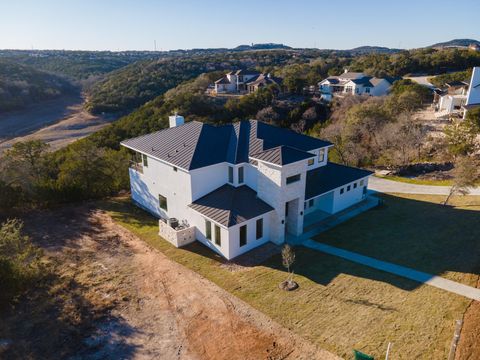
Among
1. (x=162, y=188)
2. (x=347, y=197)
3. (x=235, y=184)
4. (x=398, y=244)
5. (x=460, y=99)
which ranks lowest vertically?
(x=398, y=244)

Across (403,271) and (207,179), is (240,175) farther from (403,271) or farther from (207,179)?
(403,271)

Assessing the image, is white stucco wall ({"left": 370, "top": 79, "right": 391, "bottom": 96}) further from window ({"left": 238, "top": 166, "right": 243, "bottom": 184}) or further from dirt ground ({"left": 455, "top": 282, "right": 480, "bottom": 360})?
dirt ground ({"left": 455, "top": 282, "right": 480, "bottom": 360})

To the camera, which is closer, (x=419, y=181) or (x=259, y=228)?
(x=259, y=228)

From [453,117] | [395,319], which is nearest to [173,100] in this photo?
[453,117]

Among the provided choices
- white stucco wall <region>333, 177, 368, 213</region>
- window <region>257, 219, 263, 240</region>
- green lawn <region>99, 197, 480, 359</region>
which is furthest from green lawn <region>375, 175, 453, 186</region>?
window <region>257, 219, 263, 240</region>

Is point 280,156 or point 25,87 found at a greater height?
point 280,156

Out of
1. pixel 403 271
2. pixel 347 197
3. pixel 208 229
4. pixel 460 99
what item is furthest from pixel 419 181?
pixel 460 99
